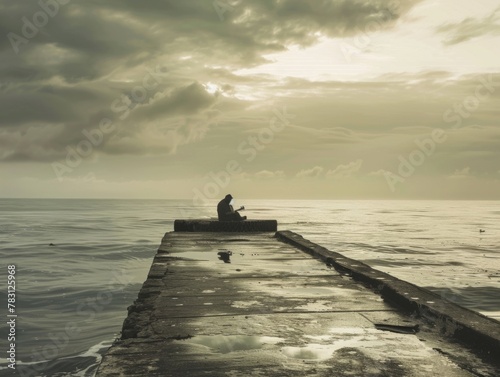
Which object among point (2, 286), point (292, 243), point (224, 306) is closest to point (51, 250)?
point (2, 286)

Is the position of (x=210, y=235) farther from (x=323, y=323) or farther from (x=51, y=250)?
(x=51, y=250)

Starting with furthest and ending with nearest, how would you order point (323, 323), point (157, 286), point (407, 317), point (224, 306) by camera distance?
point (157, 286) < point (224, 306) < point (407, 317) < point (323, 323)

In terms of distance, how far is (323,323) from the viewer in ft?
15.4

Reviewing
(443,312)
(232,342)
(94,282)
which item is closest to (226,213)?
(94,282)

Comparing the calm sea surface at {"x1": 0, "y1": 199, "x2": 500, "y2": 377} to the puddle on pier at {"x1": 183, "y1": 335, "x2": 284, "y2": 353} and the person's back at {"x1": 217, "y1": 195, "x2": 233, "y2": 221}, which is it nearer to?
the person's back at {"x1": 217, "y1": 195, "x2": 233, "y2": 221}

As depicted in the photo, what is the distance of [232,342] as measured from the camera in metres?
4.05

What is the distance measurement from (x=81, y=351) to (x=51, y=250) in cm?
2077

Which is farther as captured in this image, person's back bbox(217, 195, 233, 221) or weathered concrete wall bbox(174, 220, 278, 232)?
person's back bbox(217, 195, 233, 221)

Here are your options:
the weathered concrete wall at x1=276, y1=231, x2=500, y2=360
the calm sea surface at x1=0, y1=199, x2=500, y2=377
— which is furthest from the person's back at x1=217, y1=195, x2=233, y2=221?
the weathered concrete wall at x1=276, y1=231, x2=500, y2=360

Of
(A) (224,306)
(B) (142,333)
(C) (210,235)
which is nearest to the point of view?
(B) (142,333)

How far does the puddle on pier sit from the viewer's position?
12.8 ft

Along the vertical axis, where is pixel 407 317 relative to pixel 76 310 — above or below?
above

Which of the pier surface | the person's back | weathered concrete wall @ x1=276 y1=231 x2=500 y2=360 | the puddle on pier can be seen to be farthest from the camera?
the person's back

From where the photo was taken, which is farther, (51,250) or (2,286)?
(51,250)
